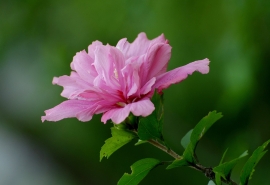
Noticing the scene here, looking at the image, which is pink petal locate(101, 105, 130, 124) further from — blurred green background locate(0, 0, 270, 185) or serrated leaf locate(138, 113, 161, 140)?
blurred green background locate(0, 0, 270, 185)

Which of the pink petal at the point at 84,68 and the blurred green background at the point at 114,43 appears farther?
the blurred green background at the point at 114,43

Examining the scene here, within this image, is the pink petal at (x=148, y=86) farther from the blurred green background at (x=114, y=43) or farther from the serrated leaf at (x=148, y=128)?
the blurred green background at (x=114, y=43)

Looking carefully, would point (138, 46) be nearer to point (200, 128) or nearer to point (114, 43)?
point (200, 128)

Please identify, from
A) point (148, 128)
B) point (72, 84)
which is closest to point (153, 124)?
point (148, 128)

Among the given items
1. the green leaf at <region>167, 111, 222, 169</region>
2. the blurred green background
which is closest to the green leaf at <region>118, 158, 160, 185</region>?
the green leaf at <region>167, 111, 222, 169</region>

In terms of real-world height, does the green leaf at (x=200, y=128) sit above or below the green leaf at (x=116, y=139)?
below

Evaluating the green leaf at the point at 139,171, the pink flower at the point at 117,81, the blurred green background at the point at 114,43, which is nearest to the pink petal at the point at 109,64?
the pink flower at the point at 117,81
